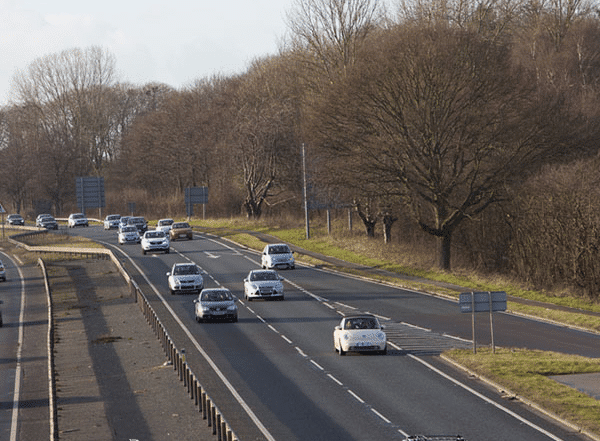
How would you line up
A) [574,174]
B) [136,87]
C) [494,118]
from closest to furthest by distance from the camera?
[574,174]
[494,118]
[136,87]

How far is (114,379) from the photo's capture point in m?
28.8

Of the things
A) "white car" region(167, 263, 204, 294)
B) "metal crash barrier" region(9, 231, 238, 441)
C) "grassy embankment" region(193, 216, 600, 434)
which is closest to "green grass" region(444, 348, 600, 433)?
"grassy embankment" region(193, 216, 600, 434)

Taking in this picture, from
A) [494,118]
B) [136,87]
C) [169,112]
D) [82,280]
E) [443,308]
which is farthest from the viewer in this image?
[136,87]

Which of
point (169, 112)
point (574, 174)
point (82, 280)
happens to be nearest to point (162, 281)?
point (82, 280)

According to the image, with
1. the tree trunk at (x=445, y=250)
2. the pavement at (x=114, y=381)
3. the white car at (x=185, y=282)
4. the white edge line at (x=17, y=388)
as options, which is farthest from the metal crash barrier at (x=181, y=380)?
the tree trunk at (x=445, y=250)

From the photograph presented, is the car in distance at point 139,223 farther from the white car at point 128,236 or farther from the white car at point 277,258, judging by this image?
the white car at point 277,258

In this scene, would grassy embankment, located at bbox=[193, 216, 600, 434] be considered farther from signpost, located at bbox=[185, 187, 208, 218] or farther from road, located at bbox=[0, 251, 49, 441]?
signpost, located at bbox=[185, 187, 208, 218]

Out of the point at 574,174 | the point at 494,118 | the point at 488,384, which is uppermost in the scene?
the point at 494,118

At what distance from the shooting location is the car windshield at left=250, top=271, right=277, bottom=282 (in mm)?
46750

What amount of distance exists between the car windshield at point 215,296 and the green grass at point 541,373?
1260cm

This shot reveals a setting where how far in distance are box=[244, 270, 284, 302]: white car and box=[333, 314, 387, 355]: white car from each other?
1485 cm

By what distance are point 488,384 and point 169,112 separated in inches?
4363

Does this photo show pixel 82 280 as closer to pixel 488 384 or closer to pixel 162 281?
pixel 162 281

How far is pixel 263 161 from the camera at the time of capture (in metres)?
98.5
